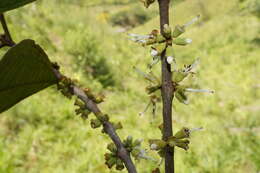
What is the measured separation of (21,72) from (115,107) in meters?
3.53

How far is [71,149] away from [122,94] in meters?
1.78

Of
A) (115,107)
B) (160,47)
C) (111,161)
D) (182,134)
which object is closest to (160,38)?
(160,47)

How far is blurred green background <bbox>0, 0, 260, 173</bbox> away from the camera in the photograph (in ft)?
8.34

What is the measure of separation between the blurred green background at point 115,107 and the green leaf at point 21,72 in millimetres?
217

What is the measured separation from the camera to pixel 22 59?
0.37 m

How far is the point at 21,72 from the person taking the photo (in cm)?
39

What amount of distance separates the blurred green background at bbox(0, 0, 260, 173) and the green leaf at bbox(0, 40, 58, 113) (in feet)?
0.71

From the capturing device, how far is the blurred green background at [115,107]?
2543 millimetres

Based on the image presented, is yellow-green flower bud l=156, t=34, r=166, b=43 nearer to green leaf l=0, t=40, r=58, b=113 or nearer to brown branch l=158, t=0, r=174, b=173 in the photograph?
brown branch l=158, t=0, r=174, b=173

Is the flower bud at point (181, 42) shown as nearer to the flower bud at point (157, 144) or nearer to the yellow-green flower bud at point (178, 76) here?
the yellow-green flower bud at point (178, 76)

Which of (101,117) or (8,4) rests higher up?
(8,4)

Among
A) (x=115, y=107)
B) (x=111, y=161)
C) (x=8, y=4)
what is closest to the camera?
(x=8, y=4)

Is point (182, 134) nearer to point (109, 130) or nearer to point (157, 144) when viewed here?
point (157, 144)

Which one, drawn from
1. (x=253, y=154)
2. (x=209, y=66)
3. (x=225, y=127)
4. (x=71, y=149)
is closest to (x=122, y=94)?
(x=225, y=127)
